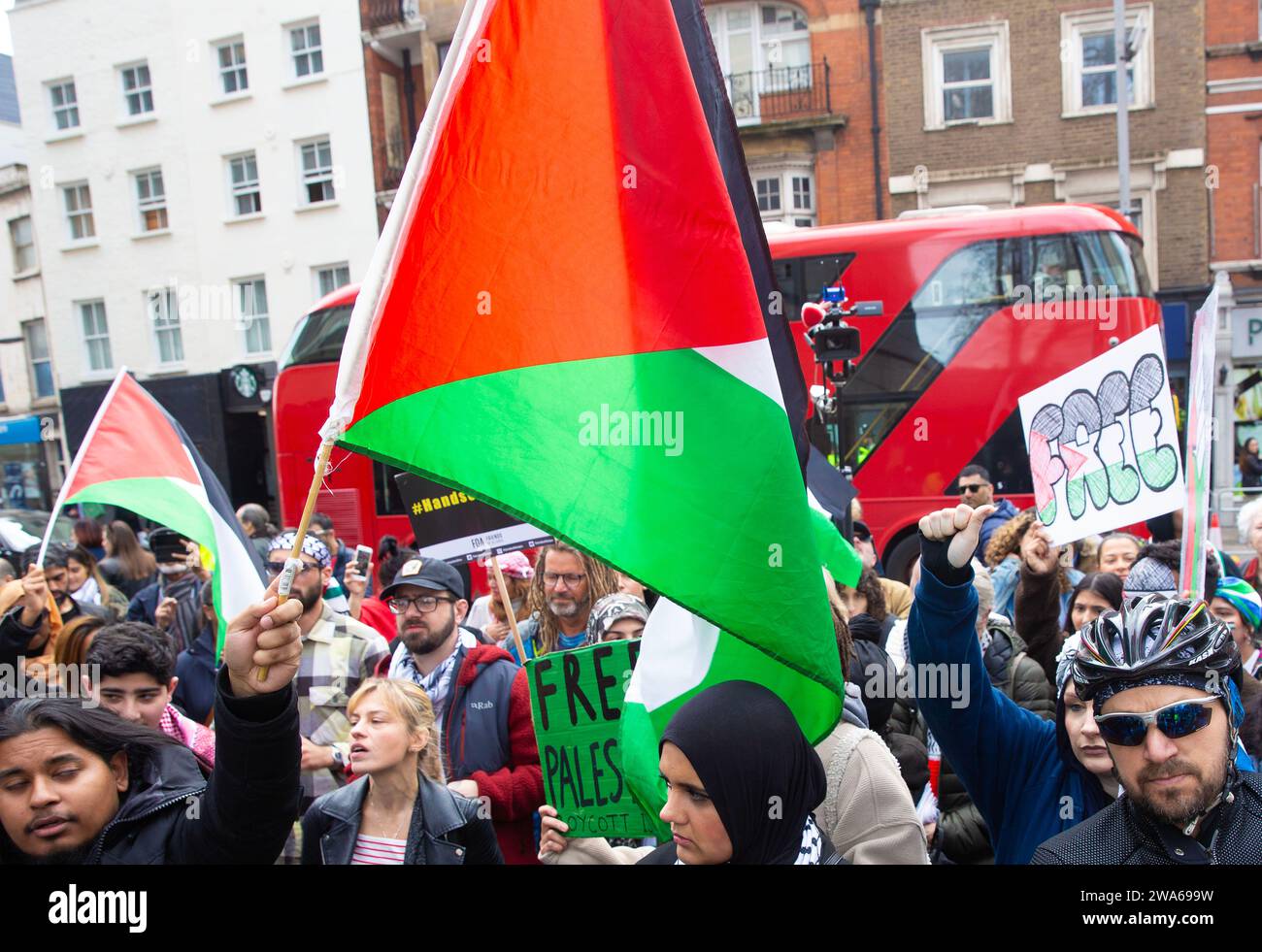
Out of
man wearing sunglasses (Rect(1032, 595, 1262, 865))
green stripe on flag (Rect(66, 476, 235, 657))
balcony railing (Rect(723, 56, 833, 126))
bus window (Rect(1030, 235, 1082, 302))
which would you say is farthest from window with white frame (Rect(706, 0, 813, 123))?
man wearing sunglasses (Rect(1032, 595, 1262, 865))

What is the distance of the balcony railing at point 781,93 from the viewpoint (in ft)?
60.1

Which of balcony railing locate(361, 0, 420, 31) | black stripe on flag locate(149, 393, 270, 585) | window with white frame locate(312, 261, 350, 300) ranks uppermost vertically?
balcony railing locate(361, 0, 420, 31)

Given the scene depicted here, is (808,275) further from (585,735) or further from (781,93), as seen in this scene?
(781,93)

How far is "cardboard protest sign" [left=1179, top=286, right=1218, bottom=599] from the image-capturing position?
3.18m

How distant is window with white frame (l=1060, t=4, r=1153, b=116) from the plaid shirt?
17186 mm

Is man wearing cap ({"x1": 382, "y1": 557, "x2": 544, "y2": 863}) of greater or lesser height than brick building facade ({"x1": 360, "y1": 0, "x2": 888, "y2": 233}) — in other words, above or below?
below

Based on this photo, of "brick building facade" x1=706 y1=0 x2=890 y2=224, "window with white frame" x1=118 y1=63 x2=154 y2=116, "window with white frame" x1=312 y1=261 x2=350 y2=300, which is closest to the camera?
"brick building facade" x1=706 y1=0 x2=890 y2=224

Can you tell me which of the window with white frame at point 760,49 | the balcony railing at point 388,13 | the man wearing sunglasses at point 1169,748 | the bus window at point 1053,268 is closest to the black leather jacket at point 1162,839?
the man wearing sunglasses at point 1169,748

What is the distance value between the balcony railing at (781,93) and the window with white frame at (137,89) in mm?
12244

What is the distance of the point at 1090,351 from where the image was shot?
9914 mm

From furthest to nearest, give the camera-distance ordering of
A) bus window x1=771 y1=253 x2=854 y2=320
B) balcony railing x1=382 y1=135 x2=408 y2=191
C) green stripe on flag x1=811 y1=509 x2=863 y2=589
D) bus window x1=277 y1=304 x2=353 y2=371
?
balcony railing x1=382 y1=135 x2=408 y2=191
bus window x1=277 y1=304 x2=353 y2=371
bus window x1=771 y1=253 x2=854 y2=320
green stripe on flag x1=811 y1=509 x2=863 y2=589

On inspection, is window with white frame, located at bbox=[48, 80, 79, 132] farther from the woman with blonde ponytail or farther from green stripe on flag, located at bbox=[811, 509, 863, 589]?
the woman with blonde ponytail

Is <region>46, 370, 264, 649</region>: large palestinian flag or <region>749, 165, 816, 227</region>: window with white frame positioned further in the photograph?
<region>749, 165, 816, 227</region>: window with white frame

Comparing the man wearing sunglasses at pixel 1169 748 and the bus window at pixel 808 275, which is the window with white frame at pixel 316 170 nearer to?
the bus window at pixel 808 275
